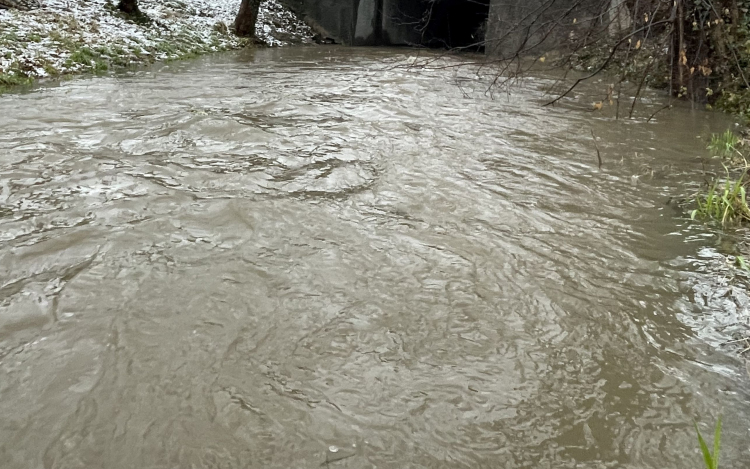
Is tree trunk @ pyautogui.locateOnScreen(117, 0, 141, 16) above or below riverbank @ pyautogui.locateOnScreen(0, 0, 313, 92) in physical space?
above

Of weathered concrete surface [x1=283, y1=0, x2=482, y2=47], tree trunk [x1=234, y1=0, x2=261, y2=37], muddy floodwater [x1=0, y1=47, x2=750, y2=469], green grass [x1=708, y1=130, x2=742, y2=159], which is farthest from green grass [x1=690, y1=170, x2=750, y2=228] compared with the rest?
weathered concrete surface [x1=283, y1=0, x2=482, y2=47]

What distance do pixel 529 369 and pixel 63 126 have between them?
5.88 m

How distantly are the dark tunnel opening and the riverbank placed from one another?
5.82 metres

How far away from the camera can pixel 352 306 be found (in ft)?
10.2

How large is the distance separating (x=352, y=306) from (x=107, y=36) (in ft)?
39.5

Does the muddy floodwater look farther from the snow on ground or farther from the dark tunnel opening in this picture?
the dark tunnel opening

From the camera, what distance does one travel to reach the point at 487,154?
236 inches

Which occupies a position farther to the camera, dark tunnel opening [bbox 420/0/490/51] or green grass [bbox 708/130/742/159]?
dark tunnel opening [bbox 420/0/490/51]

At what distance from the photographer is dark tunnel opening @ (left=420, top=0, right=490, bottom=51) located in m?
22.4

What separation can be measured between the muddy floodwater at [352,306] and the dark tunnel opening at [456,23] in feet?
58.0

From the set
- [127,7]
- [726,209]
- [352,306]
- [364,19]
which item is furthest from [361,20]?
[352,306]

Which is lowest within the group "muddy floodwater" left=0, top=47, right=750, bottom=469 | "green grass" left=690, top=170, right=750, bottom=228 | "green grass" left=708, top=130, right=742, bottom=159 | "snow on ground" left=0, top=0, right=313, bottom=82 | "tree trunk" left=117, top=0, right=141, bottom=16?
"muddy floodwater" left=0, top=47, right=750, bottom=469

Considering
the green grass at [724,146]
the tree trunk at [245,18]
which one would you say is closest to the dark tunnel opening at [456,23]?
the tree trunk at [245,18]

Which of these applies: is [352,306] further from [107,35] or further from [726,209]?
[107,35]
